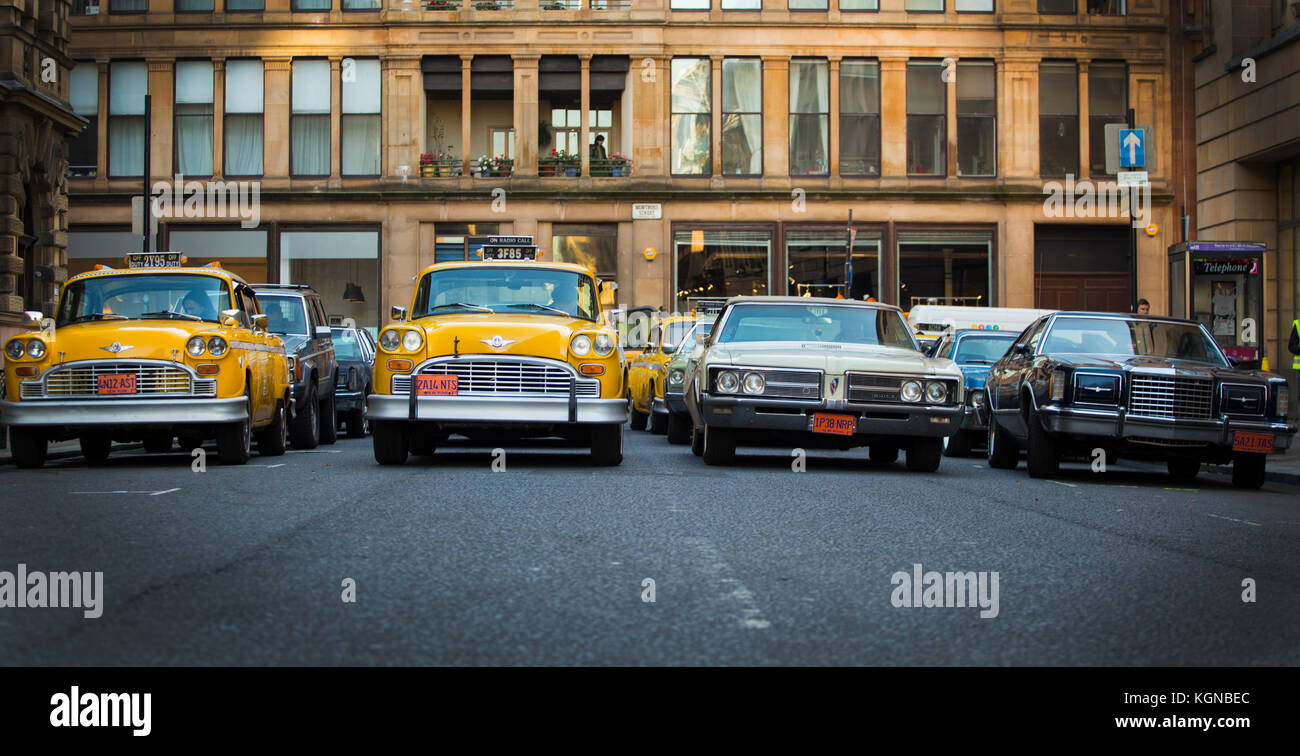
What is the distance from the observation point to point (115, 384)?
42.3 ft

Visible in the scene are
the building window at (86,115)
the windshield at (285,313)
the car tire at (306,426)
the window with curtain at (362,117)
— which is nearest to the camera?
the car tire at (306,426)

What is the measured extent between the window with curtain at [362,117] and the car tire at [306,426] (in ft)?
78.1

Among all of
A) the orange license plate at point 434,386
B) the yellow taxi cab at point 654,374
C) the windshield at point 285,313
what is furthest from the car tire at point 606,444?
the windshield at point 285,313

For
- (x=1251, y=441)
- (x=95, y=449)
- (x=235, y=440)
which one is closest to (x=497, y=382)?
(x=235, y=440)

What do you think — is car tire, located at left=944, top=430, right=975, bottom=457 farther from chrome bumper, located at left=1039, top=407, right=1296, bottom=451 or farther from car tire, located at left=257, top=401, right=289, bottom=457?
car tire, located at left=257, top=401, right=289, bottom=457

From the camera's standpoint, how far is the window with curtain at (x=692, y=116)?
39.9 metres

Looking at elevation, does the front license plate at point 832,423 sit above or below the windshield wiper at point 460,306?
below

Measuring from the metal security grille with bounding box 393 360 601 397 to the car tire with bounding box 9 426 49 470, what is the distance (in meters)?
3.66

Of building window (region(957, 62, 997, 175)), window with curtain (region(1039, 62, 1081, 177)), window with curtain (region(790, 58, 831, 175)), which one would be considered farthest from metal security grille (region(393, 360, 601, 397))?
window with curtain (region(1039, 62, 1081, 177))

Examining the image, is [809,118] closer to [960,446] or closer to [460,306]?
[960,446]

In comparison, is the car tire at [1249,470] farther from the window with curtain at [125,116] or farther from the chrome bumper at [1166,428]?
the window with curtain at [125,116]

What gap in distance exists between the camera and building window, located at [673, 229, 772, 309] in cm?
3994
